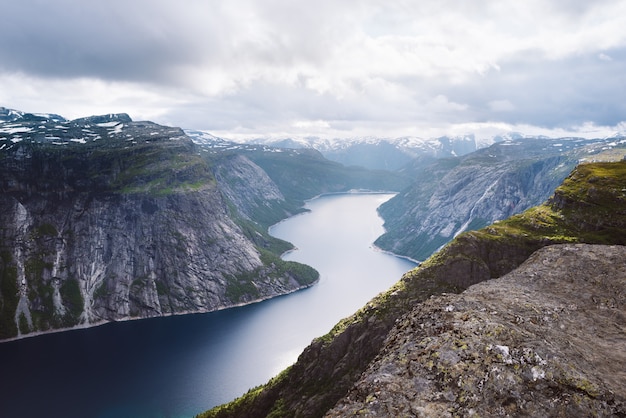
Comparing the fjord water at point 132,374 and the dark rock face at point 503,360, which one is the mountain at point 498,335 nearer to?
the dark rock face at point 503,360

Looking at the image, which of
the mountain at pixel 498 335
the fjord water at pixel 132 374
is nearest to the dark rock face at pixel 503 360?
the mountain at pixel 498 335

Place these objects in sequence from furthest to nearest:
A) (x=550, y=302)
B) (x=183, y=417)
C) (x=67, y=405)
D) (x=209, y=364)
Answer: (x=209, y=364) < (x=67, y=405) < (x=183, y=417) < (x=550, y=302)

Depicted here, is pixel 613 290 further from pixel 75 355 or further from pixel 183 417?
pixel 75 355

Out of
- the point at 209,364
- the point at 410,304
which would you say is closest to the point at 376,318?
the point at 410,304

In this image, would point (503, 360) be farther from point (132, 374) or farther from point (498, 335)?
point (132, 374)

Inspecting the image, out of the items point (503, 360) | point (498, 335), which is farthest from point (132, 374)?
point (503, 360)

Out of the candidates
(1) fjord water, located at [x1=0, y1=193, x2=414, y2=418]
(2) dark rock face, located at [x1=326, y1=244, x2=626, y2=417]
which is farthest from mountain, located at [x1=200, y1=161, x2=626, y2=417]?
(1) fjord water, located at [x1=0, y1=193, x2=414, y2=418]
